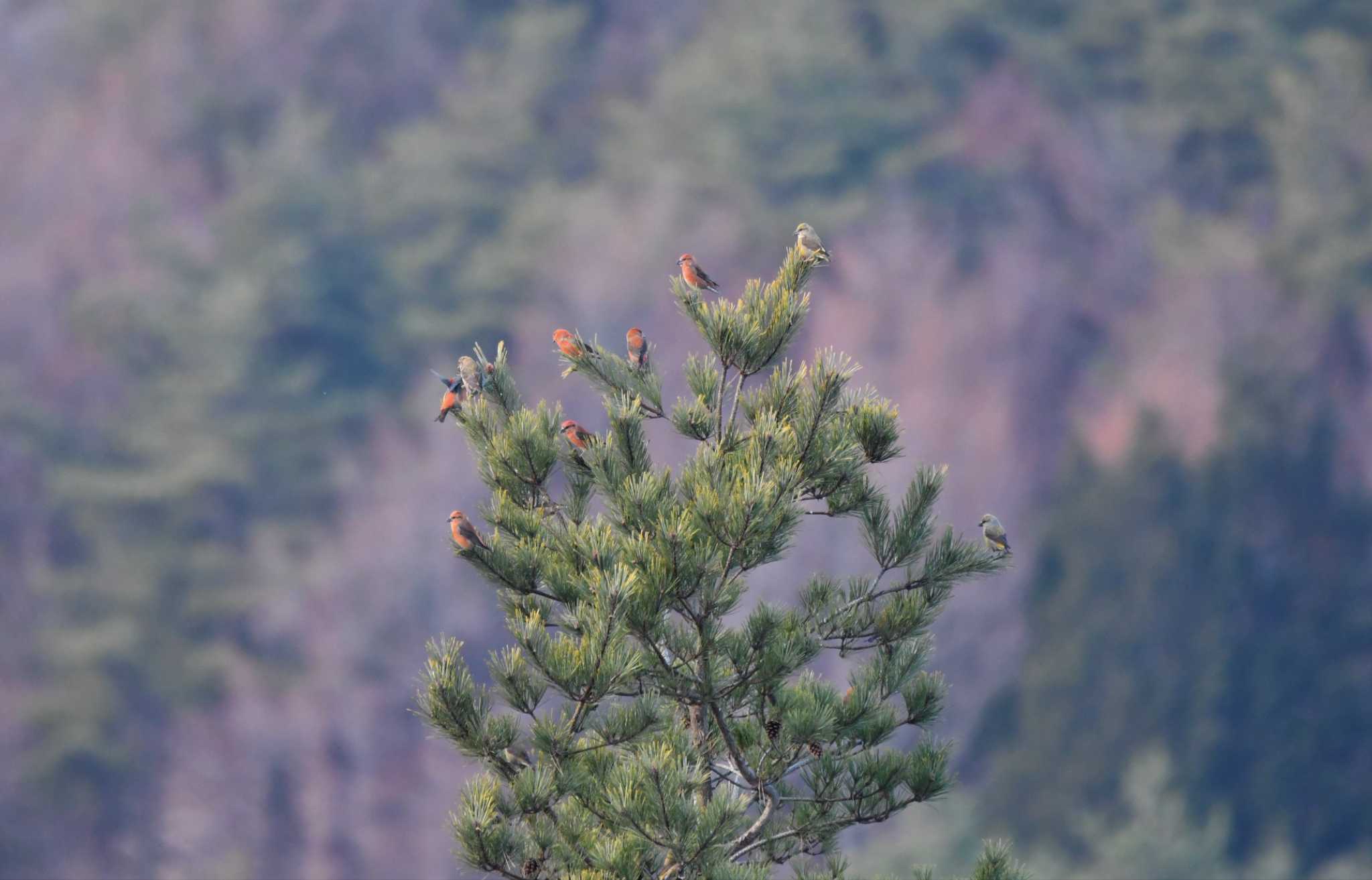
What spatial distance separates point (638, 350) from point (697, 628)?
130 centimetres

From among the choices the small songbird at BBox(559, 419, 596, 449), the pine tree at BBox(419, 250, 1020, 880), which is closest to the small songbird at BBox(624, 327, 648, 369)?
the pine tree at BBox(419, 250, 1020, 880)

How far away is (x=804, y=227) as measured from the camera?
6.77m

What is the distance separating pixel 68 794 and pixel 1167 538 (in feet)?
65.7

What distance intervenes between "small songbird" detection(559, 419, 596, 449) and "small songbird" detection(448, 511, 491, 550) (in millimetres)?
544

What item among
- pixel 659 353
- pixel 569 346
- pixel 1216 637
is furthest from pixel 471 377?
pixel 1216 637

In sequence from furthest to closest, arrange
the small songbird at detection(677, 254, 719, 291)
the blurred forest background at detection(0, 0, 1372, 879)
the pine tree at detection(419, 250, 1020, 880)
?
the blurred forest background at detection(0, 0, 1372, 879) → the small songbird at detection(677, 254, 719, 291) → the pine tree at detection(419, 250, 1020, 880)

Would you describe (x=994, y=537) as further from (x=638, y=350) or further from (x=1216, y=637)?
(x=1216, y=637)

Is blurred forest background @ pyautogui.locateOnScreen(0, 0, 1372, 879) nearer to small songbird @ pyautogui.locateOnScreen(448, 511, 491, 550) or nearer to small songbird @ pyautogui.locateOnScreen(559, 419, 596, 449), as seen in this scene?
small songbird @ pyautogui.locateOnScreen(559, 419, 596, 449)

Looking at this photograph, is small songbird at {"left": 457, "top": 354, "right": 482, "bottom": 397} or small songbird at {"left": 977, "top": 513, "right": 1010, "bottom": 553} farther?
small songbird at {"left": 977, "top": 513, "right": 1010, "bottom": 553}

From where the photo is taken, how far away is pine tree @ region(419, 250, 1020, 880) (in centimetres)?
584

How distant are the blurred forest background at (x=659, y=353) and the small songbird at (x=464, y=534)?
21.1 m

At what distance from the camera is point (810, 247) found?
6.63 m

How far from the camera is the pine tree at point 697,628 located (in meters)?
5.84

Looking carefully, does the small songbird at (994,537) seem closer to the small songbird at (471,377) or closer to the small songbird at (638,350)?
the small songbird at (638,350)
